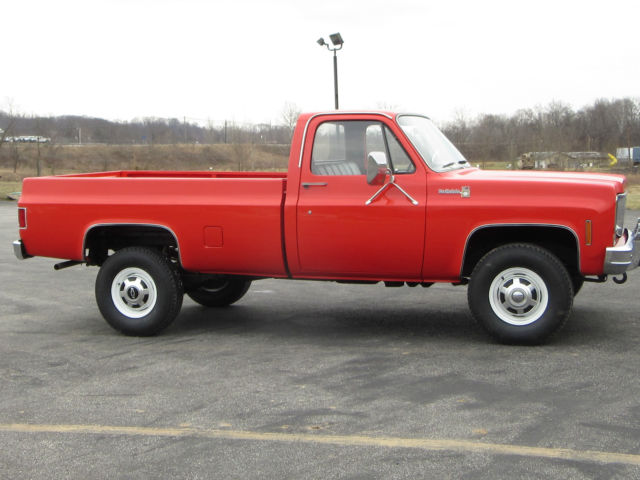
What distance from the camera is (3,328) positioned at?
841 centimetres

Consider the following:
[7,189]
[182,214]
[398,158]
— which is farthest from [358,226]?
[7,189]

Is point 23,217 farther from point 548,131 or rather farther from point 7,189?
point 548,131

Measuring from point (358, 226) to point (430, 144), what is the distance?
1.09m

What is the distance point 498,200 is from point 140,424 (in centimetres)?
347

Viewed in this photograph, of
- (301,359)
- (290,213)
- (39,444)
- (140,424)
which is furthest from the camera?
(290,213)

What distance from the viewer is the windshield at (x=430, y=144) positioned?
760 cm

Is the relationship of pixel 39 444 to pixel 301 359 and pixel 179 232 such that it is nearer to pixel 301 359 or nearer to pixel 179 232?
pixel 301 359

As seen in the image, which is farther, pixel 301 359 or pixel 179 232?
pixel 179 232

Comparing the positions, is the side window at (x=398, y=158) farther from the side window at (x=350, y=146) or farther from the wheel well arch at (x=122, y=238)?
the wheel well arch at (x=122, y=238)

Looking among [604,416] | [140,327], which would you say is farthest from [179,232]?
[604,416]

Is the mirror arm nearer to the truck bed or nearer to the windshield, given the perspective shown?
the windshield

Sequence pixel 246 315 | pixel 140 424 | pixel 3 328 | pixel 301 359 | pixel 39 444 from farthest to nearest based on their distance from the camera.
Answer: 1. pixel 246 315
2. pixel 3 328
3. pixel 301 359
4. pixel 140 424
5. pixel 39 444

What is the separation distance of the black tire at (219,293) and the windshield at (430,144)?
2718mm

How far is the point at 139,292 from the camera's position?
807 cm
